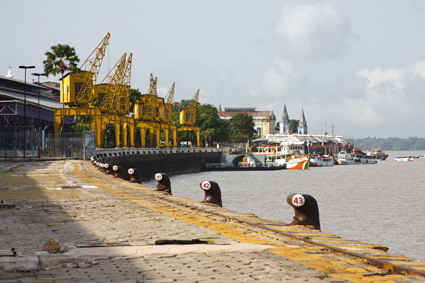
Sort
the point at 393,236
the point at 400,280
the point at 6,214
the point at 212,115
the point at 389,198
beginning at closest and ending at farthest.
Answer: the point at 400,280
the point at 6,214
the point at 393,236
the point at 389,198
the point at 212,115

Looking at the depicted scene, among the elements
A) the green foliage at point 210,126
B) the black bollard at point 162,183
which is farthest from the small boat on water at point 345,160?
the black bollard at point 162,183

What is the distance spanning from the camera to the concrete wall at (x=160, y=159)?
63156 millimetres

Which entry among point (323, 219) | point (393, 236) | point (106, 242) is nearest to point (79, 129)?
point (323, 219)

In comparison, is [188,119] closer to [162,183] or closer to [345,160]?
[345,160]

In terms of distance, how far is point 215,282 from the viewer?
6883mm

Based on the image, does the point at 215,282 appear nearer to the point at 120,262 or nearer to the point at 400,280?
the point at 120,262

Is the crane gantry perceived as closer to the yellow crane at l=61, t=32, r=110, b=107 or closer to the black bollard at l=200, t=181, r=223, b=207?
the yellow crane at l=61, t=32, r=110, b=107

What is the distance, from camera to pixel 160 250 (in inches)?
352

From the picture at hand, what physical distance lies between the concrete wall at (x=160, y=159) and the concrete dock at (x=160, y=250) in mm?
38914

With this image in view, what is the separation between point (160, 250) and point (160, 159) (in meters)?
77.1

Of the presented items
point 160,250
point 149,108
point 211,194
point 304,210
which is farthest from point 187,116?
point 160,250

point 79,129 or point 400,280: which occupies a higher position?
point 79,129

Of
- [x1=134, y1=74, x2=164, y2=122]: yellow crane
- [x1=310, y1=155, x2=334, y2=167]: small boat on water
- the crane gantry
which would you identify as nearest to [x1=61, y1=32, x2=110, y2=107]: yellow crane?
the crane gantry

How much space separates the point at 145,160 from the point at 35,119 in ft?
61.1
